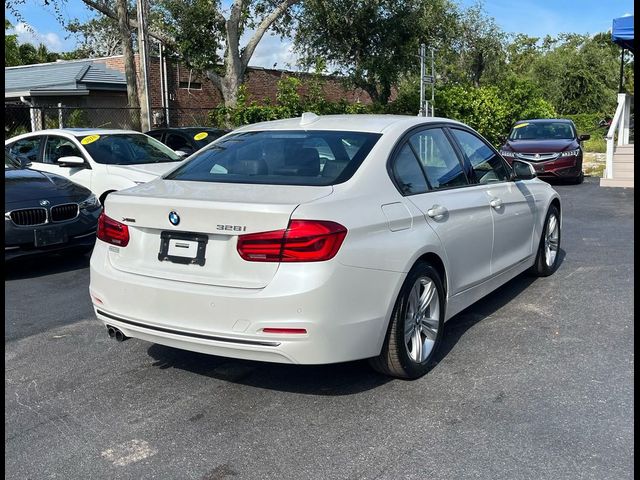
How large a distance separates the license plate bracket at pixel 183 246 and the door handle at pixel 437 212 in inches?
57.1

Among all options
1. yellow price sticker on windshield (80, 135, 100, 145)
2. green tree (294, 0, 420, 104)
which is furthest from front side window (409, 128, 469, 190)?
green tree (294, 0, 420, 104)

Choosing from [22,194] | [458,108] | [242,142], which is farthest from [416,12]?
[242,142]

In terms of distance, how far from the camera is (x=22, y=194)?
7305 millimetres

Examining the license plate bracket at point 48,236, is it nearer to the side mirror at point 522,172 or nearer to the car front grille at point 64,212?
the car front grille at point 64,212

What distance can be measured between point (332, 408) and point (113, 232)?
1.68 metres

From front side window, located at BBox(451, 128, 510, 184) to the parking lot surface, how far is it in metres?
1.12

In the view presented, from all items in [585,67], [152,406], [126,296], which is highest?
[585,67]

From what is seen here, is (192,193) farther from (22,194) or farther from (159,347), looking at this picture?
(22,194)

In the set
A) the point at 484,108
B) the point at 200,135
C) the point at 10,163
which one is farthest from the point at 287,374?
the point at 484,108

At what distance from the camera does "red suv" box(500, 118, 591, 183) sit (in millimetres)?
15086

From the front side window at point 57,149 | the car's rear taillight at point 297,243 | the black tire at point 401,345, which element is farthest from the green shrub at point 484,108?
the car's rear taillight at point 297,243

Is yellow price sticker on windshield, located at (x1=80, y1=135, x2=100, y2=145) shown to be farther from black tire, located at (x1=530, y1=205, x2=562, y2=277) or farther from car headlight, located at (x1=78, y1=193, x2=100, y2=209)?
black tire, located at (x1=530, y1=205, x2=562, y2=277)

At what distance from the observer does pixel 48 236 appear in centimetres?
725

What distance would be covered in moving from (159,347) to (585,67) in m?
39.2
